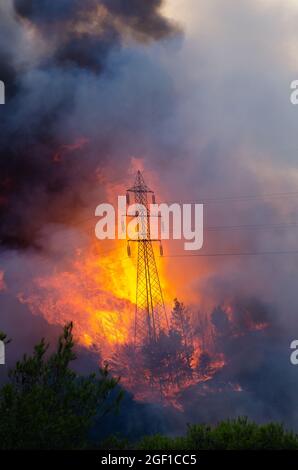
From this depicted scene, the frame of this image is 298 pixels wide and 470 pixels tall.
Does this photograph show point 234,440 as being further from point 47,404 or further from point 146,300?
point 146,300

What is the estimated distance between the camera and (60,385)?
3472 cm

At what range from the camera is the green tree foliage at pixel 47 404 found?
31.5 metres

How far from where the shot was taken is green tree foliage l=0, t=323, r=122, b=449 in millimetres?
31453

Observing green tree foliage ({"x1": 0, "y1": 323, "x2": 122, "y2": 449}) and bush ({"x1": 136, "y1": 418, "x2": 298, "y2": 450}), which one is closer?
green tree foliage ({"x1": 0, "y1": 323, "x2": 122, "y2": 449})

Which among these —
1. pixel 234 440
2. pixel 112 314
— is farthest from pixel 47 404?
pixel 112 314

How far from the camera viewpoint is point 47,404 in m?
32.9

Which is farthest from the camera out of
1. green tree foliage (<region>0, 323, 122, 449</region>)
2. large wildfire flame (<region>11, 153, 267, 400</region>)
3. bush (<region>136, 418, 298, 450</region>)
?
large wildfire flame (<region>11, 153, 267, 400</region>)

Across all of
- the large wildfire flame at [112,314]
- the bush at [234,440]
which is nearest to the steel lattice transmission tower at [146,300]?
the large wildfire flame at [112,314]

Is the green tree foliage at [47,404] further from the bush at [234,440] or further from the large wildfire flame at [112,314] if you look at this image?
the large wildfire flame at [112,314]

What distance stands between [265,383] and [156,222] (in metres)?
34.7

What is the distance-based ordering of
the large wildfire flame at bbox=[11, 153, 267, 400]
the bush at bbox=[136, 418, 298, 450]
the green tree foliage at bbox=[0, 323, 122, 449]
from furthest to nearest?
the large wildfire flame at bbox=[11, 153, 267, 400] → the bush at bbox=[136, 418, 298, 450] → the green tree foliage at bbox=[0, 323, 122, 449]

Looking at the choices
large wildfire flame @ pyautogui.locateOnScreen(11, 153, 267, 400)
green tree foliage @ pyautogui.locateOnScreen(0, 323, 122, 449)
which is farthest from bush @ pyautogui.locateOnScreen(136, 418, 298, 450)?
large wildfire flame @ pyautogui.locateOnScreen(11, 153, 267, 400)

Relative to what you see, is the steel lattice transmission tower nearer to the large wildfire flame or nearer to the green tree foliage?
the large wildfire flame
